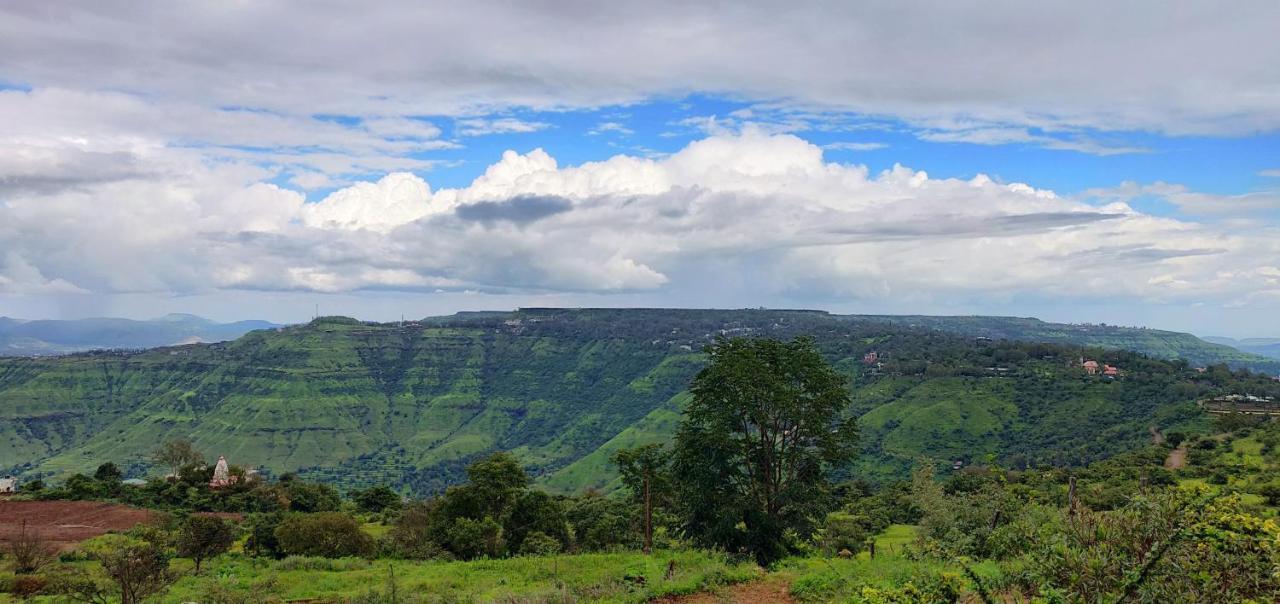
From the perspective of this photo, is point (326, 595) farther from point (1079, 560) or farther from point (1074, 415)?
point (1074, 415)

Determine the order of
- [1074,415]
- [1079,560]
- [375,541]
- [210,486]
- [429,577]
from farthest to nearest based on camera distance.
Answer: [1074,415] → [210,486] → [375,541] → [429,577] → [1079,560]

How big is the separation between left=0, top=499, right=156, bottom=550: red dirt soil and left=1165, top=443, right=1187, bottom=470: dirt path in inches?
2948

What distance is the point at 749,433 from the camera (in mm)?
27719

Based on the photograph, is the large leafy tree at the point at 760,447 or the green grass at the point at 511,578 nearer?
the green grass at the point at 511,578

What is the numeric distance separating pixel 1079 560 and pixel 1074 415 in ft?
479

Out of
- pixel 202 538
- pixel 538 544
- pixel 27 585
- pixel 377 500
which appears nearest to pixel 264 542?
pixel 202 538

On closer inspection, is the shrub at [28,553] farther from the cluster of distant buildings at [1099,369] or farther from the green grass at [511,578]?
the cluster of distant buildings at [1099,369]

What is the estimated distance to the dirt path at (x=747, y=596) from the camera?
18.2m

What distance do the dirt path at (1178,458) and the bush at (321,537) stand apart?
198 feet

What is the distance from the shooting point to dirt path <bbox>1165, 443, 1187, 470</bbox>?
58.7 meters

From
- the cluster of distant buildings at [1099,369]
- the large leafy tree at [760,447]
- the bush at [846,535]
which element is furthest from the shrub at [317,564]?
the cluster of distant buildings at [1099,369]

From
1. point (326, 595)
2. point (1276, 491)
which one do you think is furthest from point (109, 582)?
point (1276, 491)

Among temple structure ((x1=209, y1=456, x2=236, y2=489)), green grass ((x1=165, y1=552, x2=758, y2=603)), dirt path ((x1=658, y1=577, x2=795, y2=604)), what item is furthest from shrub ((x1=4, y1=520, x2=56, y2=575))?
dirt path ((x1=658, y1=577, x2=795, y2=604))

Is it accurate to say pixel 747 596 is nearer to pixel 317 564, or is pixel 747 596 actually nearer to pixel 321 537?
pixel 317 564
